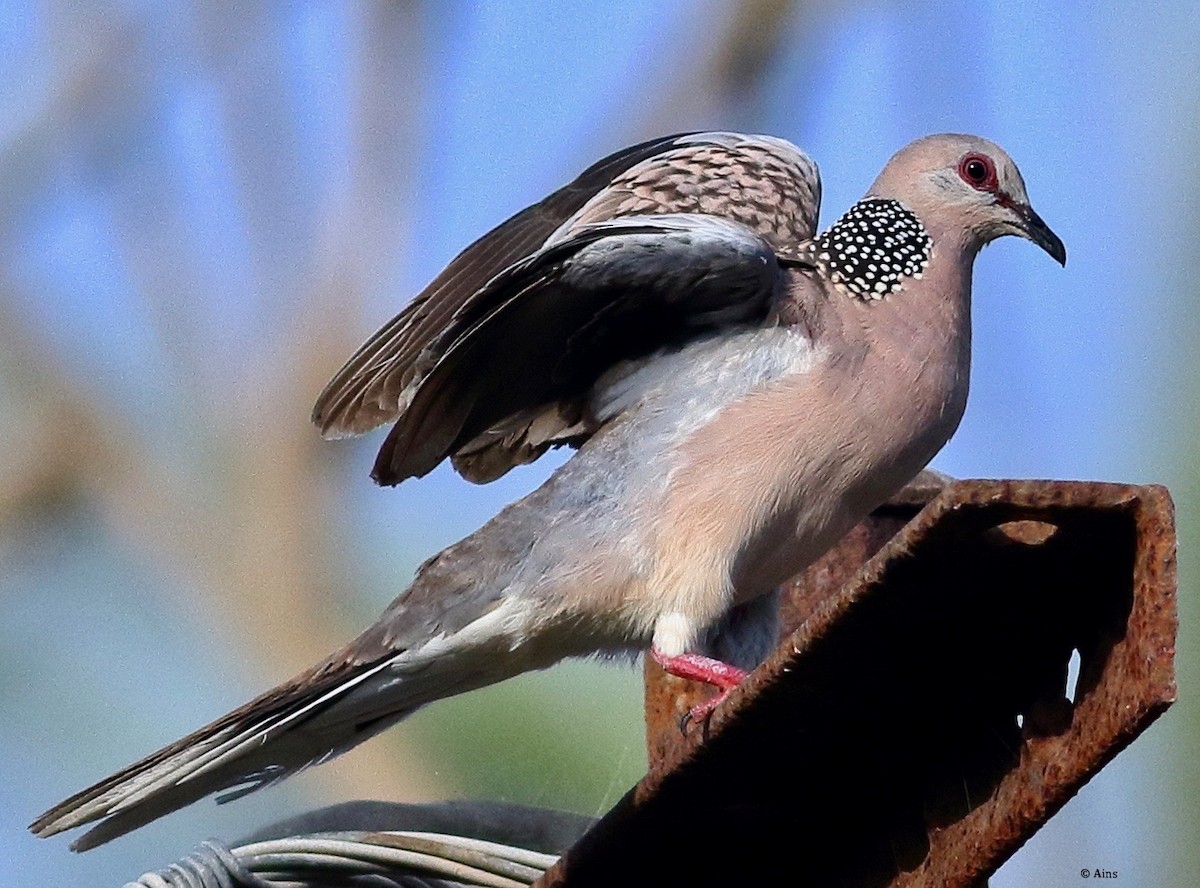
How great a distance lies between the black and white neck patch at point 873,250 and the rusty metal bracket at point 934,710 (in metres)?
1.22

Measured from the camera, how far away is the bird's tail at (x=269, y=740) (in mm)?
2926

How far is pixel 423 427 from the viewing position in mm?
3377

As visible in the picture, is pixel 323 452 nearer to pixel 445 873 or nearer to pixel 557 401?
pixel 557 401

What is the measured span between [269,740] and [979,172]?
1.72m

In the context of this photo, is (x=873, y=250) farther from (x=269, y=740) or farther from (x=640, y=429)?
(x=269, y=740)

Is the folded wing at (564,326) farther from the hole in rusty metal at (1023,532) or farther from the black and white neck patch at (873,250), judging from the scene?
the hole in rusty metal at (1023,532)

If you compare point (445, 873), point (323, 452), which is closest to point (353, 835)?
point (445, 873)

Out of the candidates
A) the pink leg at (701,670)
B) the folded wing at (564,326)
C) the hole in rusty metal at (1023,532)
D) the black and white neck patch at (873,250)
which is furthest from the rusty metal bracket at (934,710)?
the black and white neck patch at (873,250)

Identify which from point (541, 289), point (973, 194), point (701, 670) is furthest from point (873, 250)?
point (701, 670)

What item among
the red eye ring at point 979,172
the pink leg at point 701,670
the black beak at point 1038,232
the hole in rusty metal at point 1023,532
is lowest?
the pink leg at point 701,670

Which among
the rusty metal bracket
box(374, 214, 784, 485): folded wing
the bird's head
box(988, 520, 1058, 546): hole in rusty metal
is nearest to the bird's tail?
box(374, 214, 784, 485): folded wing

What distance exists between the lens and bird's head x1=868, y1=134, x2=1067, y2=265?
3557 mm

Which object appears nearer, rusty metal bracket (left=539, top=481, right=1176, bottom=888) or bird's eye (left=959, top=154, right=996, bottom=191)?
rusty metal bracket (left=539, top=481, right=1176, bottom=888)

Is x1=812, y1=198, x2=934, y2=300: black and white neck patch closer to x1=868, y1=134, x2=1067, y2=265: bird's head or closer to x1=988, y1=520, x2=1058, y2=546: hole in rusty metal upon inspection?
x1=868, y1=134, x2=1067, y2=265: bird's head
